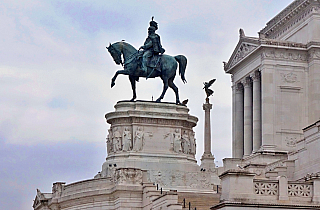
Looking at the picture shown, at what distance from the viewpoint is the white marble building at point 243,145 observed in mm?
37562

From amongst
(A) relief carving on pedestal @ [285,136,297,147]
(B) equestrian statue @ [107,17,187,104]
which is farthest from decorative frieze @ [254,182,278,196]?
(A) relief carving on pedestal @ [285,136,297,147]

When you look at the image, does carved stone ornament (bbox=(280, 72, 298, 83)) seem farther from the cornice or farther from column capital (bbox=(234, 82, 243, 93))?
column capital (bbox=(234, 82, 243, 93))

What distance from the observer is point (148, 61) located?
6234 cm

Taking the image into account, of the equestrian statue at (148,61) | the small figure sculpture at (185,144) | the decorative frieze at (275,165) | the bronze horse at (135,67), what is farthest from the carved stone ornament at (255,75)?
the small figure sculpture at (185,144)

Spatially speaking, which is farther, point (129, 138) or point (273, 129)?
point (273, 129)

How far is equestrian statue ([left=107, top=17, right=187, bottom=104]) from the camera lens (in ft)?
205

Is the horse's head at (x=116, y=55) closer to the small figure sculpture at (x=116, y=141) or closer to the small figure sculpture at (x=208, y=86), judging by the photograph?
the small figure sculpture at (x=116, y=141)

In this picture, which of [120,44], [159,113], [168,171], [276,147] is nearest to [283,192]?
[168,171]

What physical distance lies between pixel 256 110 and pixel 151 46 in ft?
92.2

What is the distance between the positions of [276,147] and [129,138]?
89.8 feet

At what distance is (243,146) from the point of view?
304 ft

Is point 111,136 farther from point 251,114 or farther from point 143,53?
point 251,114

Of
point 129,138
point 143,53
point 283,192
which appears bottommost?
point 283,192

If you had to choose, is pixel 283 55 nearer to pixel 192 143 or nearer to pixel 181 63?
pixel 181 63
